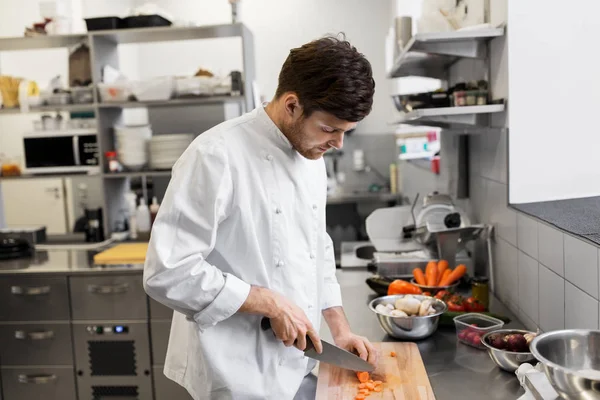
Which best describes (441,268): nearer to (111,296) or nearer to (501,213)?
(501,213)

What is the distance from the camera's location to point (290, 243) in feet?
5.04

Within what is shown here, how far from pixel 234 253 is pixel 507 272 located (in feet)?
3.87

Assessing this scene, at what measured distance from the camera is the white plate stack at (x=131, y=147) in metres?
3.87

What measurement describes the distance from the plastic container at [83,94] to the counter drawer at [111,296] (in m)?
1.25

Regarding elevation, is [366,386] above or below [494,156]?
below

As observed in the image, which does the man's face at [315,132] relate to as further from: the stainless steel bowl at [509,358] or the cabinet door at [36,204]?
the cabinet door at [36,204]

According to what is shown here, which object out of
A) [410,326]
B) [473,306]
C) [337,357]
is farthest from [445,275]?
[337,357]

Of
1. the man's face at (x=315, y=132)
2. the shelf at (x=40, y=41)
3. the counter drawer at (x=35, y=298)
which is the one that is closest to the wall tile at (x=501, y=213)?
the man's face at (x=315, y=132)

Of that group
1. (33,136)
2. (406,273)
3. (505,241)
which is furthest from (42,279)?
(505,241)

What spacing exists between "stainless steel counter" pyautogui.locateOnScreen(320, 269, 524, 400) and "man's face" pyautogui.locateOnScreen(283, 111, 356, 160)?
68cm

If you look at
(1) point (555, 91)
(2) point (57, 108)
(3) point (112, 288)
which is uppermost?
(2) point (57, 108)

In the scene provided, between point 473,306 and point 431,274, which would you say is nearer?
point 473,306

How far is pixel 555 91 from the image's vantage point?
2.04m

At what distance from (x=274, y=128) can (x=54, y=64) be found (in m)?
4.37
